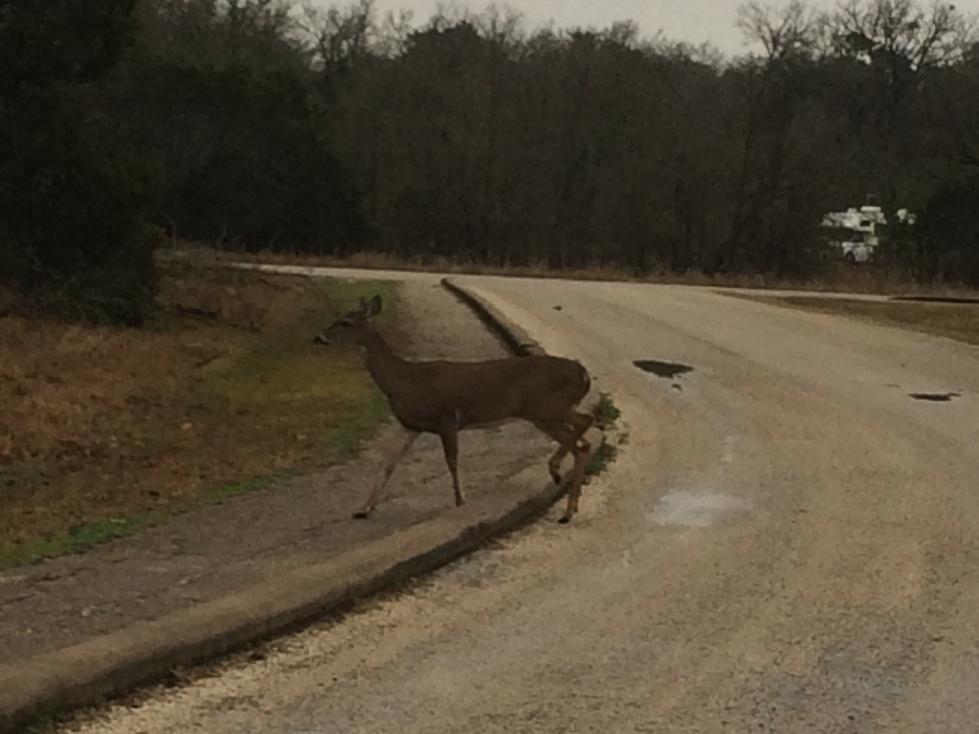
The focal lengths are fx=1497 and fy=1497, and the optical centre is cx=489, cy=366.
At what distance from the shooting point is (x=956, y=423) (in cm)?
→ 1383

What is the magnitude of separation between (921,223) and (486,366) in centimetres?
4217

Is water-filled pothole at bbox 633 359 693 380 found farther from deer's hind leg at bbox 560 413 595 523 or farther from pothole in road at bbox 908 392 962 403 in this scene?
deer's hind leg at bbox 560 413 595 523

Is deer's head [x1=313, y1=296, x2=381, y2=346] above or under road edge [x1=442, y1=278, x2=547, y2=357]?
above

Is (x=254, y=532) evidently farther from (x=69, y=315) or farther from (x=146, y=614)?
(x=69, y=315)

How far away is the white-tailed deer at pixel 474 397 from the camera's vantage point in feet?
30.6

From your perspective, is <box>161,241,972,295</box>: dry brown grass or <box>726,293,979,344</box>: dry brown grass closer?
<box>726,293,979,344</box>: dry brown grass

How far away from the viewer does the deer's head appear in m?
9.96

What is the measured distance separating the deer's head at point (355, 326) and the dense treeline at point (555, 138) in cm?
3972

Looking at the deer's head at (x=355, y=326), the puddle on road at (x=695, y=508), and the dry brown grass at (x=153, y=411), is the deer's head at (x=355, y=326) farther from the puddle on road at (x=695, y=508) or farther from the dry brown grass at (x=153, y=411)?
the puddle on road at (x=695, y=508)

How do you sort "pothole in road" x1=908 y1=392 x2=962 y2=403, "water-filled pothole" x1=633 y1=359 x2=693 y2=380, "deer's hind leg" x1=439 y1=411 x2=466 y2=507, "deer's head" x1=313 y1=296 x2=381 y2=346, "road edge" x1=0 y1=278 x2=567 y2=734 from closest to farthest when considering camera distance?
"road edge" x1=0 y1=278 x2=567 y2=734, "deer's hind leg" x1=439 y1=411 x2=466 y2=507, "deer's head" x1=313 y1=296 x2=381 y2=346, "pothole in road" x1=908 y1=392 x2=962 y2=403, "water-filled pothole" x1=633 y1=359 x2=693 y2=380

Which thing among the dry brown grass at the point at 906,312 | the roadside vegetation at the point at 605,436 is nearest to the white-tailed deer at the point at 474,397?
the roadside vegetation at the point at 605,436

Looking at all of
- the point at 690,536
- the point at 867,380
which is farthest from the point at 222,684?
the point at 867,380

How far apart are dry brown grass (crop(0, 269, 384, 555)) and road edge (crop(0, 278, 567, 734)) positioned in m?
2.01

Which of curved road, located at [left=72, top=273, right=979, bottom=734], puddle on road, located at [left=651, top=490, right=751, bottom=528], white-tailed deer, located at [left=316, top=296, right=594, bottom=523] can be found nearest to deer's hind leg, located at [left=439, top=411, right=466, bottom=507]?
white-tailed deer, located at [left=316, top=296, right=594, bottom=523]
